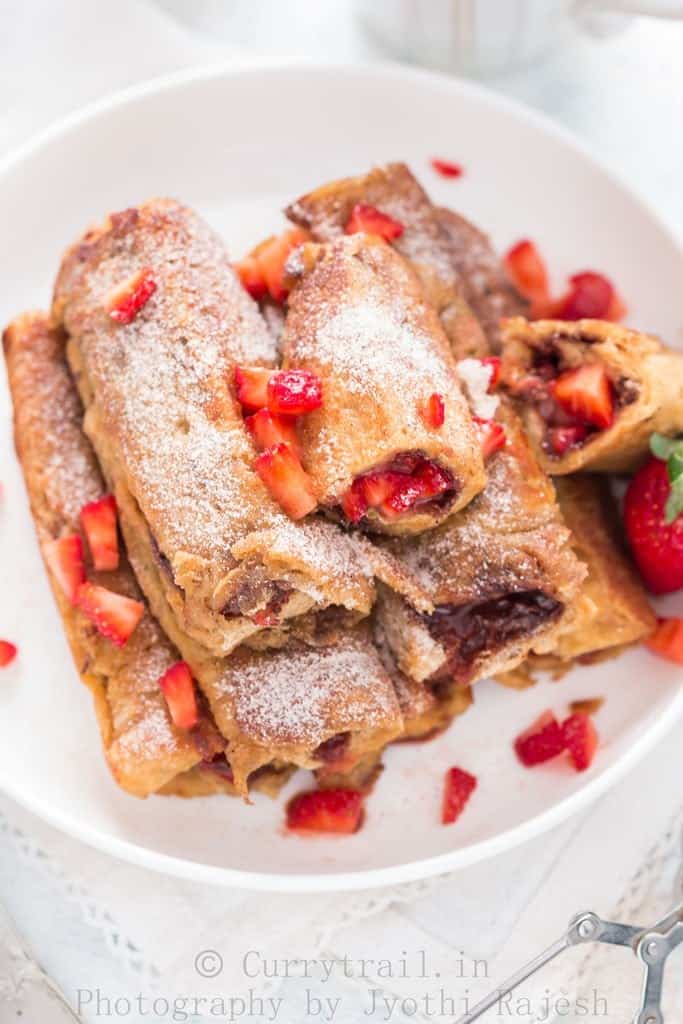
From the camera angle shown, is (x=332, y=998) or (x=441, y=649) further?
(x=332, y=998)

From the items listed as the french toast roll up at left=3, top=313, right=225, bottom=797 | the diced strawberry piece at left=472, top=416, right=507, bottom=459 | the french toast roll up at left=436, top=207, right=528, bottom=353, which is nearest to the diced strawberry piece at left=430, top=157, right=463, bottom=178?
the french toast roll up at left=436, top=207, right=528, bottom=353

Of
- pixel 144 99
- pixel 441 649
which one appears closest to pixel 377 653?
pixel 441 649

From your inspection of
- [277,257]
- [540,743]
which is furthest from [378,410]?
[540,743]

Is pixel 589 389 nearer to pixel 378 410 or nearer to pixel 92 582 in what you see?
pixel 378 410

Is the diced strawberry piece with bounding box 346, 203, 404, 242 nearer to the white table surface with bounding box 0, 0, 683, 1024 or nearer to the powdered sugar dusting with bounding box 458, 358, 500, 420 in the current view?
the powdered sugar dusting with bounding box 458, 358, 500, 420

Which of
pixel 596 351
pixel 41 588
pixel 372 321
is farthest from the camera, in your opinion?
pixel 41 588

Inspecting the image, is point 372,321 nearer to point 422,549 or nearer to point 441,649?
point 422,549

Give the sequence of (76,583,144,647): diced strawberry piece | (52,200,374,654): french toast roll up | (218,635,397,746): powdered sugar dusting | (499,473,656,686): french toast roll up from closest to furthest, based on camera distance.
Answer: (52,200,374,654): french toast roll up
(218,635,397,746): powdered sugar dusting
(76,583,144,647): diced strawberry piece
(499,473,656,686): french toast roll up
